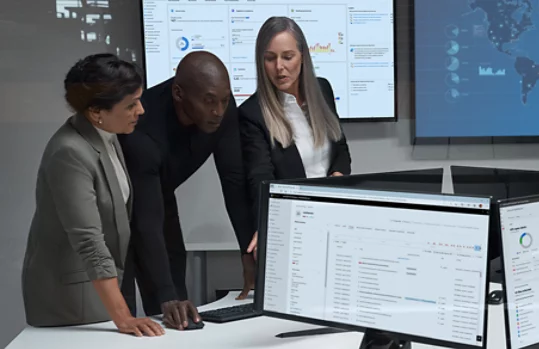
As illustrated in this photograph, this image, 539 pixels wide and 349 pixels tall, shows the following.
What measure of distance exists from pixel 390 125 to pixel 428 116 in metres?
0.16

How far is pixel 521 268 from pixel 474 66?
1.69 m

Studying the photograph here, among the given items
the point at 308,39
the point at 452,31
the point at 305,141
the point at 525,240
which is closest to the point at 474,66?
the point at 452,31

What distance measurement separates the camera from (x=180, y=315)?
2.00 m

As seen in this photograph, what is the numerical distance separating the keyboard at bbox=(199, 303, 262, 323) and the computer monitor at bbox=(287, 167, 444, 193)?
506 mm

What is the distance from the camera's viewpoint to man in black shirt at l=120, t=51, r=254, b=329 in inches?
105

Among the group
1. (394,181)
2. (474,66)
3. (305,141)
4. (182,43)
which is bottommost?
(394,181)

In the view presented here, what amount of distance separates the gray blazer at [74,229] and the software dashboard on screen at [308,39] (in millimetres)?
581

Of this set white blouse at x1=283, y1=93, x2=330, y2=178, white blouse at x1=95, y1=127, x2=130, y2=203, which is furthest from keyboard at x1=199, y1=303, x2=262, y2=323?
white blouse at x1=283, y1=93, x2=330, y2=178

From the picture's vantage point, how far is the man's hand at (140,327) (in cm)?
194

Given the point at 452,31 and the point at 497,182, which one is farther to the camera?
the point at 452,31

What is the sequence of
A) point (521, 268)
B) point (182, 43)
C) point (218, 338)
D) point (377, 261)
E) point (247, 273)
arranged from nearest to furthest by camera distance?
point (521, 268) < point (377, 261) < point (218, 338) < point (247, 273) < point (182, 43)

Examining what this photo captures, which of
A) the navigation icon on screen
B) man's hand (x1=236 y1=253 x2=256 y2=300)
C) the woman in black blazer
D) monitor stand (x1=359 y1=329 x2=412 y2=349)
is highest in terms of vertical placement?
the navigation icon on screen

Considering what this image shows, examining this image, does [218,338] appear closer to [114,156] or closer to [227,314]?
[227,314]

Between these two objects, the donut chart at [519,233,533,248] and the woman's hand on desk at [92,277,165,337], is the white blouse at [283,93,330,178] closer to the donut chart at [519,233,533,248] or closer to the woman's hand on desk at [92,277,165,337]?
the woman's hand on desk at [92,277,165,337]
